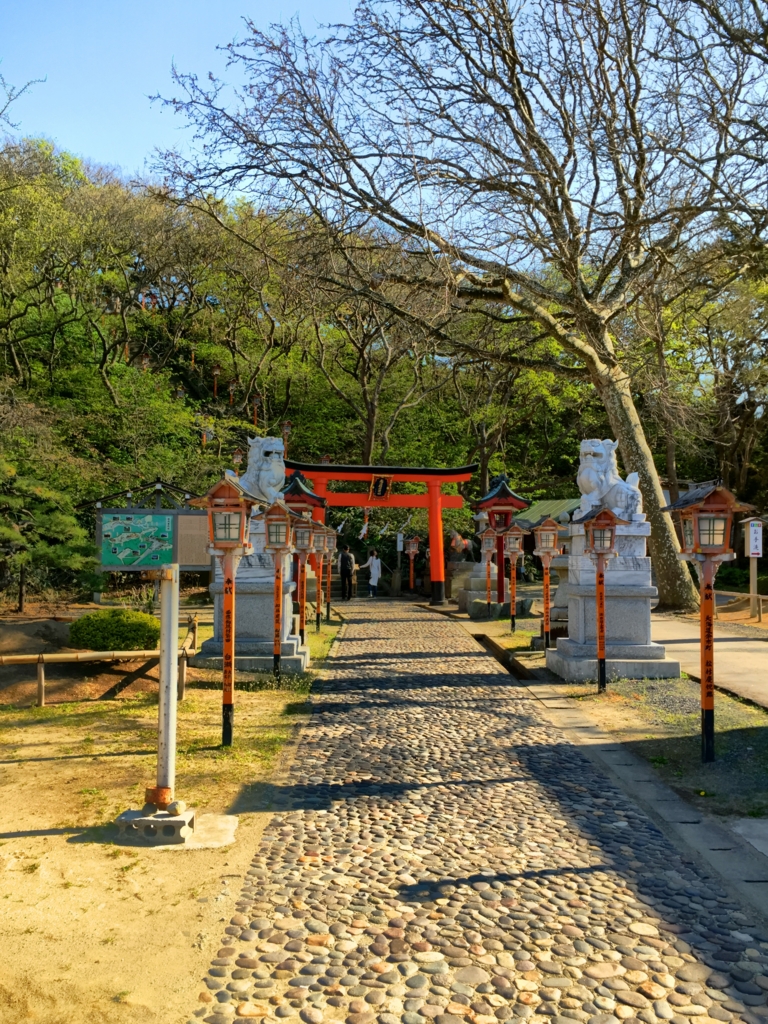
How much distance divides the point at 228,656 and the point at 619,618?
18.1 feet

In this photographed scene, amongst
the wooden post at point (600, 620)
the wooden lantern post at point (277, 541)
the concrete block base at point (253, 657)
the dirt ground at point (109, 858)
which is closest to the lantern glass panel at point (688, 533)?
the wooden post at point (600, 620)

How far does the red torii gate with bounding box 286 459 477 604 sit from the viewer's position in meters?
22.2

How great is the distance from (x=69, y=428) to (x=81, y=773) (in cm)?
1811

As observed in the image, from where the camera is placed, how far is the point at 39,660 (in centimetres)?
808

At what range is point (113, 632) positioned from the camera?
30.2 ft

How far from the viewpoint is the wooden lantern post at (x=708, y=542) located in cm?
636

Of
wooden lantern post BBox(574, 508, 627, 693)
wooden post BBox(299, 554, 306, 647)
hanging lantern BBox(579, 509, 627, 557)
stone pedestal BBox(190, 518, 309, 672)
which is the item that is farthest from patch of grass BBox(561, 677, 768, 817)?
wooden post BBox(299, 554, 306, 647)

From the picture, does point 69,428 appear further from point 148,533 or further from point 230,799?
point 230,799

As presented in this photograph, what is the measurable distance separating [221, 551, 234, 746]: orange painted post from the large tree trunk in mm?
11139

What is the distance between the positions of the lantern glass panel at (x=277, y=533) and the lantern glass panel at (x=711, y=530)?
16.4ft

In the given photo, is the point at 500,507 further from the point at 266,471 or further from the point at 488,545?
the point at 266,471

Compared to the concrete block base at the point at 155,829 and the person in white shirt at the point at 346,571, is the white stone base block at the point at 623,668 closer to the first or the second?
the concrete block base at the point at 155,829

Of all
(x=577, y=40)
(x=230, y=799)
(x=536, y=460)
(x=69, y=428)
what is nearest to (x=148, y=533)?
(x=69, y=428)

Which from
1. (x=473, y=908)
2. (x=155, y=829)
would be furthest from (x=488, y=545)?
(x=473, y=908)
